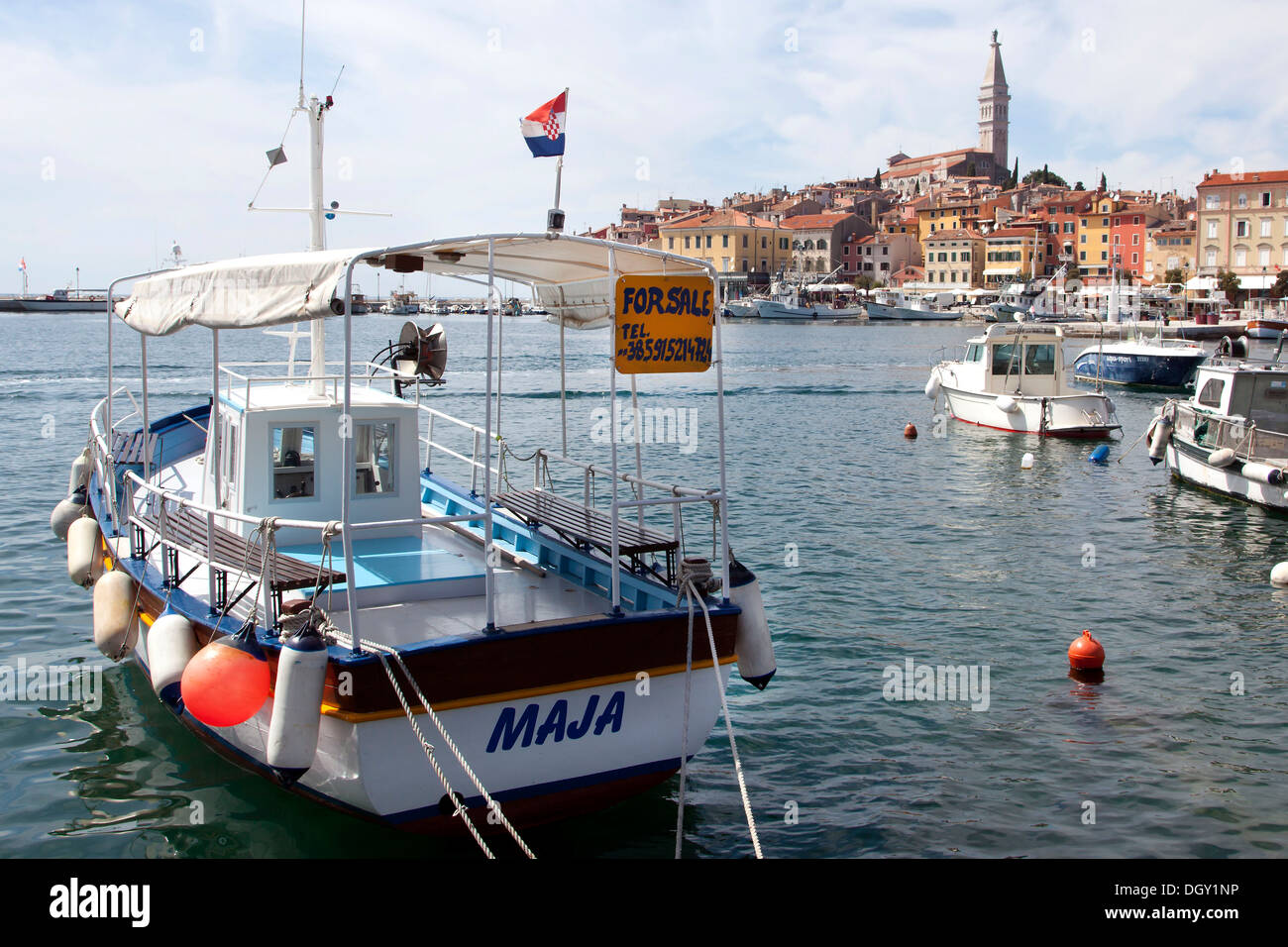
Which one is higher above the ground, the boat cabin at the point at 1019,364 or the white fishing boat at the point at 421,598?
the boat cabin at the point at 1019,364

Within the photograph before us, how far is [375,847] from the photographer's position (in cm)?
834

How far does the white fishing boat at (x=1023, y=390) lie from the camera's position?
31953 millimetres

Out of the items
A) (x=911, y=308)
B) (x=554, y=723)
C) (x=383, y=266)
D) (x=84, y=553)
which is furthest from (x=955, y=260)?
(x=554, y=723)

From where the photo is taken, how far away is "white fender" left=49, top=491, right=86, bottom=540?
51.6ft

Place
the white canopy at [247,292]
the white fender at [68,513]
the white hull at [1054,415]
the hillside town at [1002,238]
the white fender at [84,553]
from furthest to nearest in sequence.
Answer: the hillside town at [1002,238]
the white hull at [1054,415]
the white fender at [68,513]
the white fender at [84,553]
the white canopy at [247,292]

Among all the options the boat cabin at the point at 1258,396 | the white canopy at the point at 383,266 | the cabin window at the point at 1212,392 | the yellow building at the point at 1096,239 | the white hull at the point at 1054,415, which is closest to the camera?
the white canopy at the point at 383,266

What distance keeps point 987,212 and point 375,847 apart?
6204 inches

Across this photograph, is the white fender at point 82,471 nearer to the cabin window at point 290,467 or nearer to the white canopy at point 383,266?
the white canopy at point 383,266

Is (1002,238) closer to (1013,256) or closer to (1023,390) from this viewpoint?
(1013,256)

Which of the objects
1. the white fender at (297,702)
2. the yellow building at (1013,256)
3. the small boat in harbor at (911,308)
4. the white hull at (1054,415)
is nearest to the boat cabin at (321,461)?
the white fender at (297,702)

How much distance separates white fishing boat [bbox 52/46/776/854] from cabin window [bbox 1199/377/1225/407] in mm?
18784

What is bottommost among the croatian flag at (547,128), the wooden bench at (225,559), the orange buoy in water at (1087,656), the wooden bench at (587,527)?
the orange buoy in water at (1087,656)

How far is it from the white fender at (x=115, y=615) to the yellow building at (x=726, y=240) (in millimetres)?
140240

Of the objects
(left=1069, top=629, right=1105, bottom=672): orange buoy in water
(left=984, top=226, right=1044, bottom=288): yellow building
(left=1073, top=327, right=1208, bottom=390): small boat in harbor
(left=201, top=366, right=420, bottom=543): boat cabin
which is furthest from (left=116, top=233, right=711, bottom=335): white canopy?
(left=984, top=226, right=1044, bottom=288): yellow building
